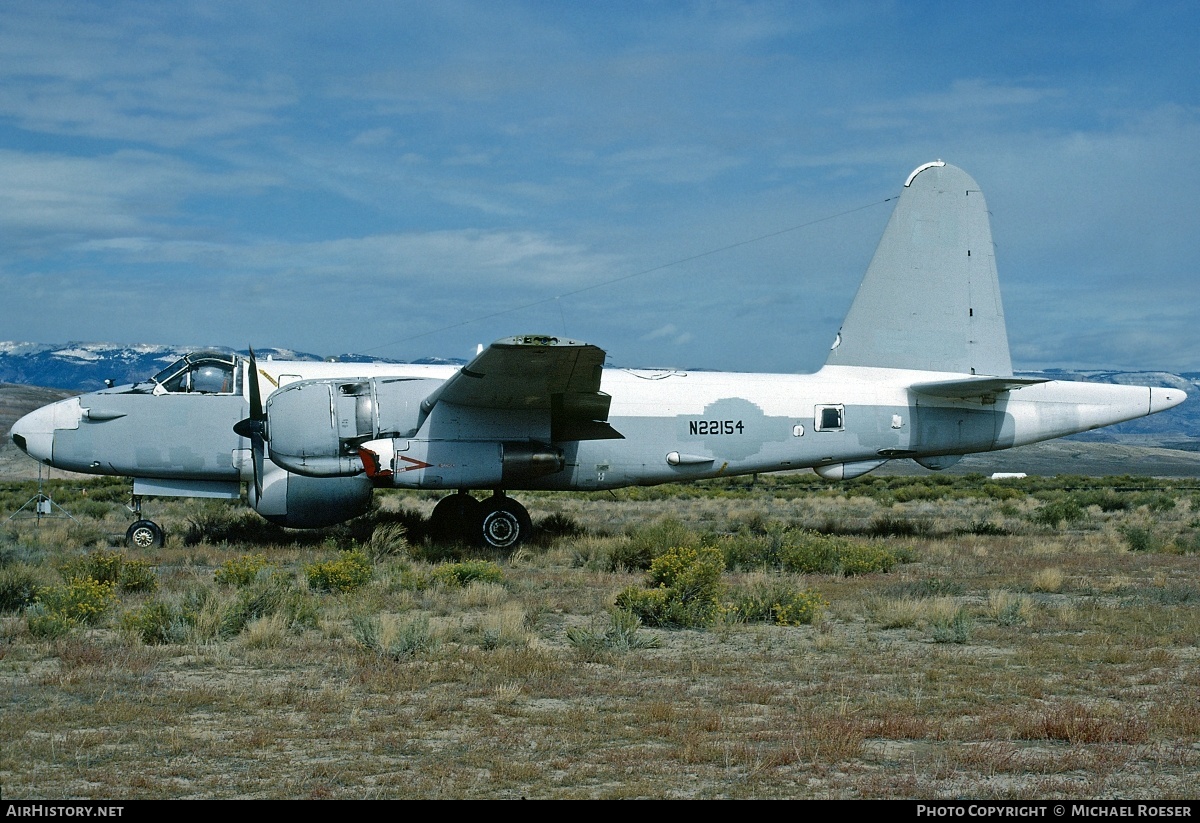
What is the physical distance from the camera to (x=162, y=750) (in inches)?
280

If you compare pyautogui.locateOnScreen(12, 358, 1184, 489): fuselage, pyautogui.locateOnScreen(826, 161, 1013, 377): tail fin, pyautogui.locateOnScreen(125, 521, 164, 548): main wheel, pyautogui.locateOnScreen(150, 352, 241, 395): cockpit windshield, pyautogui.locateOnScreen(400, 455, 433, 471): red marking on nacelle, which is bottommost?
pyautogui.locateOnScreen(125, 521, 164, 548): main wheel

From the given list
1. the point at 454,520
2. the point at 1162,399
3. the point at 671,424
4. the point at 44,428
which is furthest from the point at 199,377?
the point at 1162,399

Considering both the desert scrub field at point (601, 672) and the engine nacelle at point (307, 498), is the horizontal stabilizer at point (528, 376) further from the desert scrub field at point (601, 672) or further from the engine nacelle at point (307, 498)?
the desert scrub field at point (601, 672)

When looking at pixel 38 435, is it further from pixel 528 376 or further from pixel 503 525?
pixel 528 376

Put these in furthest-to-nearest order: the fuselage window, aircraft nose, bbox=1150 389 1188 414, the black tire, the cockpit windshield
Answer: aircraft nose, bbox=1150 389 1188 414 < the fuselage window < the black tire < the cockpit windshield

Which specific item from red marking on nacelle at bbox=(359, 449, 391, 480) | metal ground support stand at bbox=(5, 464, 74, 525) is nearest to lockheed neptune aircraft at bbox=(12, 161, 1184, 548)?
red marking on nacelle at bbox=(359, 449, 391, 480)

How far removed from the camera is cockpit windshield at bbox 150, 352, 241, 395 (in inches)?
761

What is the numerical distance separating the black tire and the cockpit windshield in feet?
14.1

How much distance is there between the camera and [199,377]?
19.5 meters

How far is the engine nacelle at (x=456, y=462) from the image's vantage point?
17.0 m

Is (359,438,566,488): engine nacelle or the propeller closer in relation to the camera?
(359,438,566,488): engine nacelle

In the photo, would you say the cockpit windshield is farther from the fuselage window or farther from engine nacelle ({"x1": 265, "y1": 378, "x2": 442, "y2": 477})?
the fuselage window

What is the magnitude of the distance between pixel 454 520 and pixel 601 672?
35.4 feet
